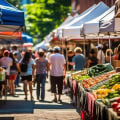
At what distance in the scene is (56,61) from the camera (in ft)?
60.3

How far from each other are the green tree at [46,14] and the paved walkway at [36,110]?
4513 centimetres

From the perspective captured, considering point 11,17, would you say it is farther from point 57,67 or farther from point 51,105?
point 57,67

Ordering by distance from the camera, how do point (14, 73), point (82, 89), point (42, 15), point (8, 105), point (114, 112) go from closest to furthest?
point (114, 112)
point (82, 89)
point (8, 105)
point (14, 73)
point (42, 15)

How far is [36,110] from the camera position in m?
15.5

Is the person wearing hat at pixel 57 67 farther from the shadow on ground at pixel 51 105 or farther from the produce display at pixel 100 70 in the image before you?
the produce display at pixel 100 70

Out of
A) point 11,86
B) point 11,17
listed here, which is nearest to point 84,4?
point 11,86

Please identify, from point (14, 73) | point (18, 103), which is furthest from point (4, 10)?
point (14, 73)

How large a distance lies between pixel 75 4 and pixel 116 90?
2021 inches

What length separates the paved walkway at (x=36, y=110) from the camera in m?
14.0

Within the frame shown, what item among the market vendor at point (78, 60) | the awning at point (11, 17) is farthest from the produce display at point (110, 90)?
the market vendor at point (78, 60)

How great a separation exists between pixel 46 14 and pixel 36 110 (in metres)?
53.8

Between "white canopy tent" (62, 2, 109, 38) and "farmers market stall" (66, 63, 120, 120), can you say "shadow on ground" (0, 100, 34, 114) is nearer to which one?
"farmers market stall" (66, 63, 120, 120)

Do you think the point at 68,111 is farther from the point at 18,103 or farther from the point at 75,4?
the point at 75,4

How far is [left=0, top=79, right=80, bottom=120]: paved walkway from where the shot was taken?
45.9 ft
